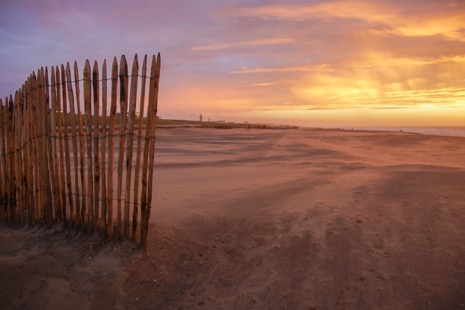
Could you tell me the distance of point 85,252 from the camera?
4.24 m

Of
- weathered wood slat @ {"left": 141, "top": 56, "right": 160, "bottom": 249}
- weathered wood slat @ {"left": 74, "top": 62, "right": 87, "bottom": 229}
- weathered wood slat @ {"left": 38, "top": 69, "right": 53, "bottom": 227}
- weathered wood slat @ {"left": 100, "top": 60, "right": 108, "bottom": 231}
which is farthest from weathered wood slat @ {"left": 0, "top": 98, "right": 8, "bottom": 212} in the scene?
weathered wood slat @ {"left": 141, "top": 56, "right": 160, "bottom": 249}

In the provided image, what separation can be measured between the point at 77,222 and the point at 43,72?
7.18ft

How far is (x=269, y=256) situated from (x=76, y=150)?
9.95ft

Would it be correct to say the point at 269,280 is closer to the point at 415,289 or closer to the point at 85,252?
the point at 415,289

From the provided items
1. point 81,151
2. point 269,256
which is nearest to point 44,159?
point 81,151

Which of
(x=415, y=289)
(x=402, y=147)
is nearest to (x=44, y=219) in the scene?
(x=415, y=289)

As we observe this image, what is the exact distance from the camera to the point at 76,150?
4723 millimetres

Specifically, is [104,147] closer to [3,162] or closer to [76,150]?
[76,150]

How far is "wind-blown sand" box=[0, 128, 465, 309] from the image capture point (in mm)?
3482

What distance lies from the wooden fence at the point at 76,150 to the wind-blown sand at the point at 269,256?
0.33 m

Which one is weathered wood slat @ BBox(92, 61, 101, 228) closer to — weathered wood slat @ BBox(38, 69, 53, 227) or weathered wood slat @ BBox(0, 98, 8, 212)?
weathered wood slat @ BBox(38, 69, 53, 227)

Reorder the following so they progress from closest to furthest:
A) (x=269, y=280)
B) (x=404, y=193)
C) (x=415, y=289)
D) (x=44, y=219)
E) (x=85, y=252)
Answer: (x=415, y=289)
(x=269, y=280)
(x=85, y=252)
(x=44, y=219)
(x=404, y=193)

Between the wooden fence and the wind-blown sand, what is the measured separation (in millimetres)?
334

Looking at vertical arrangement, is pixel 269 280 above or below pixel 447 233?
below
